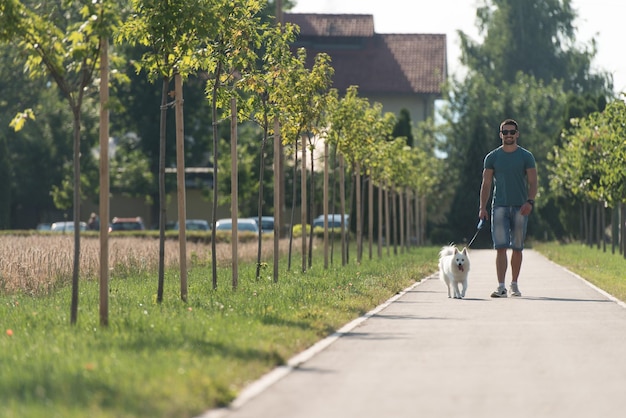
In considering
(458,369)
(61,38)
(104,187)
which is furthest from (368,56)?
(458,369)

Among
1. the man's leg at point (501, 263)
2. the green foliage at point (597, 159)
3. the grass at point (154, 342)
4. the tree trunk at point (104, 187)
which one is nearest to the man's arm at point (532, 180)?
the man's leg at point (501, 263)

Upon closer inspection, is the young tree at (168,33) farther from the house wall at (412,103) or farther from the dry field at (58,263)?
the house wall at (412,103)

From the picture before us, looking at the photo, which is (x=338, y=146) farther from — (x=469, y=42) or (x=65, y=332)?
(x=469, y=42)

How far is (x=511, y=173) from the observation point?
2088 centimetres

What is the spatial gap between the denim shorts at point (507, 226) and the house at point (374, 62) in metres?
73.1

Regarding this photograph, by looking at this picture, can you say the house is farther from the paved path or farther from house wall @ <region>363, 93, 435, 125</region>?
the paved path

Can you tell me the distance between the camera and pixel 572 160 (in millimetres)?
50031

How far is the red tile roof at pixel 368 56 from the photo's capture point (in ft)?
310

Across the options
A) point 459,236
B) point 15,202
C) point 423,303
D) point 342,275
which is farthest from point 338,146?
point 15,202

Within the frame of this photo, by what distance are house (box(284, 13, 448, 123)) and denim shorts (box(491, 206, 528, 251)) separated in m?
73.1

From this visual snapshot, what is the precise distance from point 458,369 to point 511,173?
990 centimetres

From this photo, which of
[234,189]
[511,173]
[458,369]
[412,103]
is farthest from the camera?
[412,103]

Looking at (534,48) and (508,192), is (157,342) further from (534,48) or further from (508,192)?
(534,48)

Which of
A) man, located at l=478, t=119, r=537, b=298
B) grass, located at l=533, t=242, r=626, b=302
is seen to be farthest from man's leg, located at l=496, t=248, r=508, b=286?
grass, located at l=533, t=242, r=626, b=302
